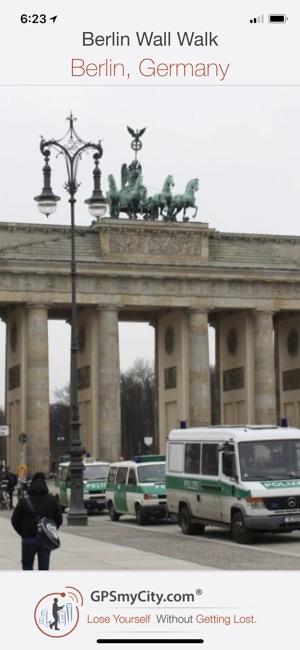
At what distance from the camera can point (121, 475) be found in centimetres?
3147

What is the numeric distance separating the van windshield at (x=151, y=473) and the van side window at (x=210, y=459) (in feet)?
21.2

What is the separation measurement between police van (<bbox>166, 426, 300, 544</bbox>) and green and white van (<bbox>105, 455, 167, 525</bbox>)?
4.85 m

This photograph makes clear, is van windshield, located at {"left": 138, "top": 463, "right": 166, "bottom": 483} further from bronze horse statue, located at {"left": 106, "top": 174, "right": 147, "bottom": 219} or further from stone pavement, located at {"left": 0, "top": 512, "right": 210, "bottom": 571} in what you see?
bronze horse statue, located at {"left": 106, "top": 174, "right": 147, "bottom": 219}

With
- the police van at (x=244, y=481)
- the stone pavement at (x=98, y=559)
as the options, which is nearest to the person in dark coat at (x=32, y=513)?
the stone pavement at (x=98, y=559)

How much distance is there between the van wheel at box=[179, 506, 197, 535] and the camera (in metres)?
24.2

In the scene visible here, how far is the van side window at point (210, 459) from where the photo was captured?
22891 millimetres

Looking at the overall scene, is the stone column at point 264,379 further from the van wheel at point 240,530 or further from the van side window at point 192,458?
the van wheel at point 240,530

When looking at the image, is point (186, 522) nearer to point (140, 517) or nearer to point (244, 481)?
point (244, 481)

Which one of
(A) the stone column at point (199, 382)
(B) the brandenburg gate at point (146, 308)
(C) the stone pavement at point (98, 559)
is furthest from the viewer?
(A) the stone column at point (199, 382)

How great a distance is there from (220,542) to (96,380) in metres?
41.9

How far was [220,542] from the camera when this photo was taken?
21.3 metres
